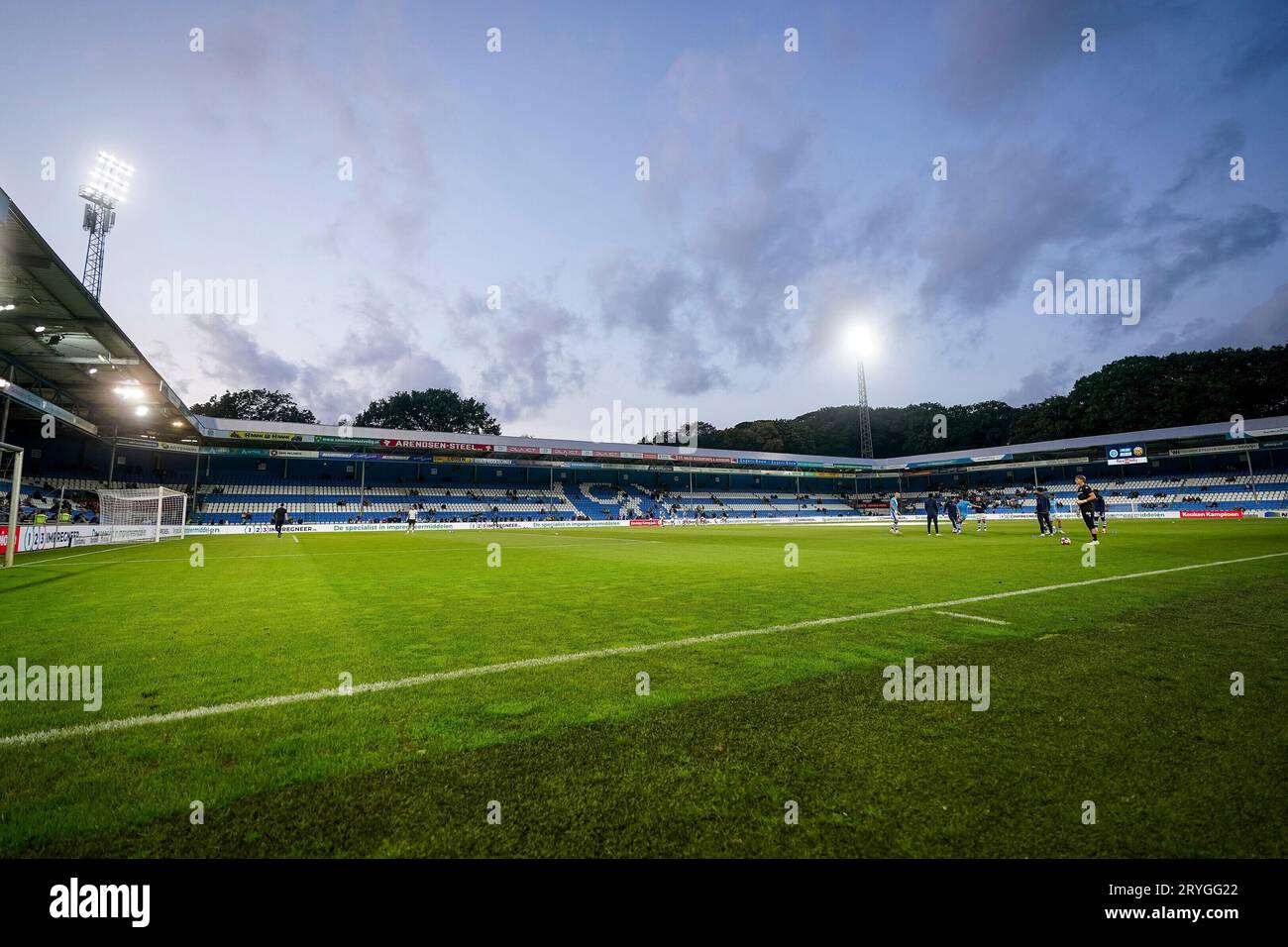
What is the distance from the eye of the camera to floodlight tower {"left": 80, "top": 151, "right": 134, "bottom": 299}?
29188 millimetres

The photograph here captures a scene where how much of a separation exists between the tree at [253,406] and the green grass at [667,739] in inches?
3111

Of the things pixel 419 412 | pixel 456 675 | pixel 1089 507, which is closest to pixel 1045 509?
pixel 1089 507

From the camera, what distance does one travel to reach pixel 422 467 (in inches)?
2185

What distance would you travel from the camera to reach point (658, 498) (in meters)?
62.9

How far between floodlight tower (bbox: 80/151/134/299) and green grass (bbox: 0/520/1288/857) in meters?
35.6

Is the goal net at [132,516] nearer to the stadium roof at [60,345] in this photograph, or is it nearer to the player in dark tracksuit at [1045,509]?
the stadium roof at [60,345]

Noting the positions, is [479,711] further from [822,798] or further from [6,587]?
[6,587]

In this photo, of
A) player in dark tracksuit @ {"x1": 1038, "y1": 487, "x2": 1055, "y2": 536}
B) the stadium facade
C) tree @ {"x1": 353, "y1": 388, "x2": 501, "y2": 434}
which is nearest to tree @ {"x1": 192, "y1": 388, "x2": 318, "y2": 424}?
tree @ {"x1": 353, "y1": 388, "x2": 501, "y2": 434}

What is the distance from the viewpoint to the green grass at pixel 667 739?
206 centimetres

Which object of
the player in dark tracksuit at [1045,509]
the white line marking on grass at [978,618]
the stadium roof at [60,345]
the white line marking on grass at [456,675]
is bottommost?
the white line marking on grass at [456,675]

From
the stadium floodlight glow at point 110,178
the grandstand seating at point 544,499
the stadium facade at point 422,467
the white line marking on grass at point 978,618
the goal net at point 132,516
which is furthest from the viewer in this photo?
the grandstand seating at point 544,499

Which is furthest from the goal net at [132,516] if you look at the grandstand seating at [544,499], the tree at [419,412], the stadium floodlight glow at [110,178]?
the tree at [419,412]

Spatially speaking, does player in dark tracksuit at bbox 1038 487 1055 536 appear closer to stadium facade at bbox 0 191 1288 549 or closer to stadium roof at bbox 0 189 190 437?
stadium roof at bbox 0 189 190 437
